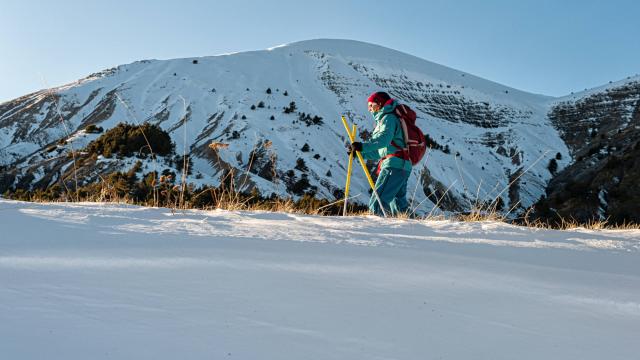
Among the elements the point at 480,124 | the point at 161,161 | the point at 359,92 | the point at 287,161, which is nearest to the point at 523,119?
the point at 480,124

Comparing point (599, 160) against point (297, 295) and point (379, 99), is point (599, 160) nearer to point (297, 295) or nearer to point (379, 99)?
point (379, 99)

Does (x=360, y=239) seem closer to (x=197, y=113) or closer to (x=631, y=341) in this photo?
(x=631, y=341)

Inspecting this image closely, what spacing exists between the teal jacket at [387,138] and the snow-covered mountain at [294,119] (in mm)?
12793

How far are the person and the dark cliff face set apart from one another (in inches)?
128

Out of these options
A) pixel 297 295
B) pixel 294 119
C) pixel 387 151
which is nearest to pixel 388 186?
pixel 387 151

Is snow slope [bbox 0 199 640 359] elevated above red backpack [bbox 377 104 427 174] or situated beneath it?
situated beneath

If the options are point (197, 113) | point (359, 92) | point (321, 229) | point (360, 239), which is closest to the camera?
point (360, 239)

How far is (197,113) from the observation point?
3266cm

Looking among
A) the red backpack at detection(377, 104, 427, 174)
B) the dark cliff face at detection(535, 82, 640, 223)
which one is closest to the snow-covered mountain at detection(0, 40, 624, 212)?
the dark cliff face at detection(535, 82, 640, 223)

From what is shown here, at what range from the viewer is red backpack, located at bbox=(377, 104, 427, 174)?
5.18 m

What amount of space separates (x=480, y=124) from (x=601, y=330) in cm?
4954

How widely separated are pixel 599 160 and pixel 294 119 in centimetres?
2073

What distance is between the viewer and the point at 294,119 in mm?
33031

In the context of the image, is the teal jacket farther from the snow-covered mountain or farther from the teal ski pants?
the snow-covered mountain
